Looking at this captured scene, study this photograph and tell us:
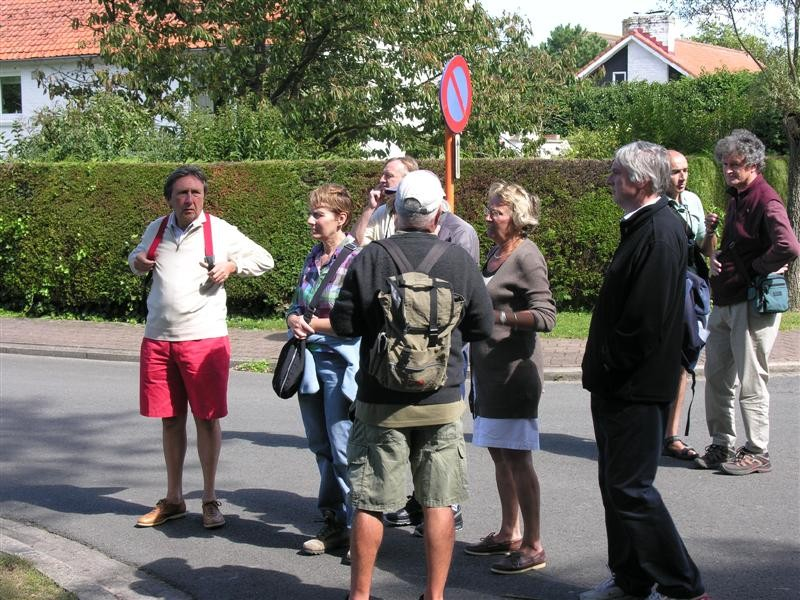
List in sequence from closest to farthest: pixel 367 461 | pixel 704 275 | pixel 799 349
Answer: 1. pixel 367 461
2. pixel 704 275
3. pixel 799 349

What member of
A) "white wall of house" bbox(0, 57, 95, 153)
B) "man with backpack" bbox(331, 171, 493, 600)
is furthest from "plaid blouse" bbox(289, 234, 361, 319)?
"white wall of house" bbox(0, 57, 95, 153)

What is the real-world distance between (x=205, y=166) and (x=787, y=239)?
35.6 feet

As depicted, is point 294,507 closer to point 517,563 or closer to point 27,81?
point 517,563

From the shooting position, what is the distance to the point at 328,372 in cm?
555

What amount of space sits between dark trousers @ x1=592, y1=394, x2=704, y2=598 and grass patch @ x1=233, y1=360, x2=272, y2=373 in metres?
8.07

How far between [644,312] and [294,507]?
301 cm

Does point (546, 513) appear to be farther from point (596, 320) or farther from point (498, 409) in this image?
point (596, 320)

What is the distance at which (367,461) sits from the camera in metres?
4.31

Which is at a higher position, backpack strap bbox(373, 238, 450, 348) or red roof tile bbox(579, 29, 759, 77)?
red roof tile bbox(579, 29, 759, 77)

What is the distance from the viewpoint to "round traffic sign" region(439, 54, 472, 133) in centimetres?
1095

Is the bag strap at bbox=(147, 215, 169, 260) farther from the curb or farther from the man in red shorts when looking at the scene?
the curb

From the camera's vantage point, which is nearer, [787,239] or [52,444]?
[787,239]

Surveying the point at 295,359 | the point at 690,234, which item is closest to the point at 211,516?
the point at 295,359

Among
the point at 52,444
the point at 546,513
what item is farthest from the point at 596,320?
the point at 52,444
